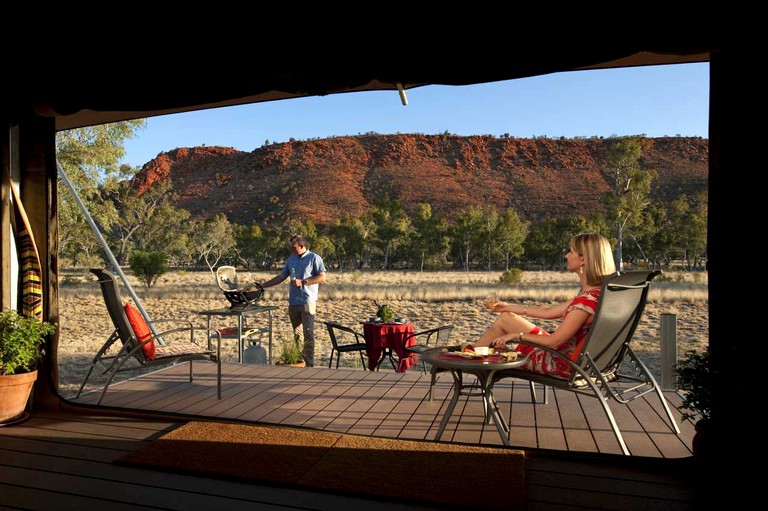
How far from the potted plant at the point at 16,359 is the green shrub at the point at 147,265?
18.1 m

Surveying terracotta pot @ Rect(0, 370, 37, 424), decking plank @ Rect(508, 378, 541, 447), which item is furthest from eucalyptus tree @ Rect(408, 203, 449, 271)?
terracotta pot @ Rect(0, 370, 37, 424)

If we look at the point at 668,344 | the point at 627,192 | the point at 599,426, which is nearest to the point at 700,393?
the point at 599,426

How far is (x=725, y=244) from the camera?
8.02ft

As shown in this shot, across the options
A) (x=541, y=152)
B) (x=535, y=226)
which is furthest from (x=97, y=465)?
(x=541, y=152)

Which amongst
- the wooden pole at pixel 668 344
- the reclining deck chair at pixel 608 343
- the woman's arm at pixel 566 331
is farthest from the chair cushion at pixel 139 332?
the wooden pole at pixel 668 344

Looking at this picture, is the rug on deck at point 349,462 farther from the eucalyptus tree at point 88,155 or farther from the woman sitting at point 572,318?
the eucalyptus tree at point 88,155

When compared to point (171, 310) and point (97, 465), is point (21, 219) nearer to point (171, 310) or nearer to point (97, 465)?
point (97, 465)

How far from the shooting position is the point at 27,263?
3.65 metres

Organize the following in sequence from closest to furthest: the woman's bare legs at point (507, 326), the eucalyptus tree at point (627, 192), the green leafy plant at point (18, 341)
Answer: the green leafy plant at point (18, 341)
the woman's bare legs at point (507, 326)
the eucalyptus tree at point (627, 192)

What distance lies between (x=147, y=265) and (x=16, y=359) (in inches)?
718

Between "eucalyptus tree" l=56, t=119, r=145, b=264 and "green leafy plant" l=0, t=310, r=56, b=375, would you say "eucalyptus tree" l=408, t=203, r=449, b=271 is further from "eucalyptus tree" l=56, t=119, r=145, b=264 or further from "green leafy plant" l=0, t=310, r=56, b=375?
"green leafy plant" l=0, t=310, r=56, b=375

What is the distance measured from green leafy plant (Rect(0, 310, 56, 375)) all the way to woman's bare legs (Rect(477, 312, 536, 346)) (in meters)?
2.51

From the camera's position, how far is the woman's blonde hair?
10.4ft

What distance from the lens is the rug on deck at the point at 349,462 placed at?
2.43 m
